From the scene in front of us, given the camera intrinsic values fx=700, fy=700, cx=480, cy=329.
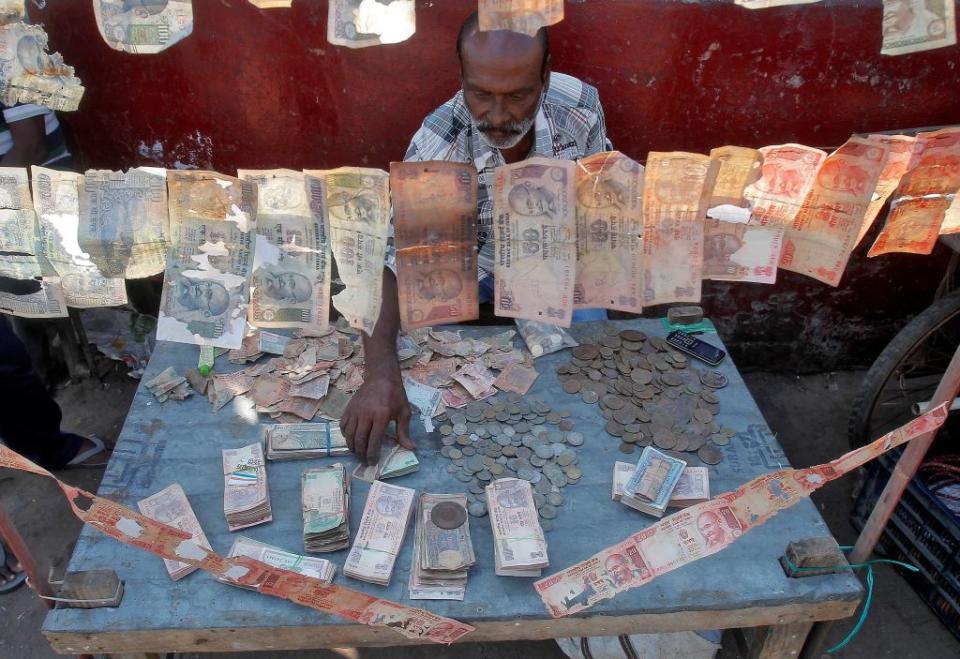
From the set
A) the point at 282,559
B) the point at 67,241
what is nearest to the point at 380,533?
the point at 282,559

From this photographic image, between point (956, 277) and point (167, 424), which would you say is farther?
point (956, 277)

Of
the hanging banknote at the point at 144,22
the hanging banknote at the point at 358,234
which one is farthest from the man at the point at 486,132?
the hanging banknote at the point at 144,22

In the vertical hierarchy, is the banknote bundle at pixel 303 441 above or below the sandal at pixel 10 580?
above

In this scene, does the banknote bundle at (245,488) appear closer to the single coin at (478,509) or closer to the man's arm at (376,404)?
the man's arm at (376,404)

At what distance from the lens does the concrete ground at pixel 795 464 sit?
279 cm

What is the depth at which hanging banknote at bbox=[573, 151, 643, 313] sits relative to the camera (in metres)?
1.89

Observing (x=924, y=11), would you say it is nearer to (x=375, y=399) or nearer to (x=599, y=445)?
(x=599, y=445)

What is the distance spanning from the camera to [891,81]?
10.1 feet

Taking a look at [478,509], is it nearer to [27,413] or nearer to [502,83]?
[502,83]

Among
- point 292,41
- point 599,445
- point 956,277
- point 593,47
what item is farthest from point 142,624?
point 956,277

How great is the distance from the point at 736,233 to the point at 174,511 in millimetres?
1871

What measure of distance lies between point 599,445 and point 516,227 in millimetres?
872

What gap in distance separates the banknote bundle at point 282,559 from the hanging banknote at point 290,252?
2.11 ft

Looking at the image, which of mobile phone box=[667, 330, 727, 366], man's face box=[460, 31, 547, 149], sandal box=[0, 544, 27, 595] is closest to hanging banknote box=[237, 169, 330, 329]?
man's face box=[460, 31, 547, 149]
